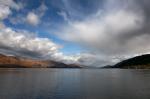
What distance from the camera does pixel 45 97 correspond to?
49.8 meters

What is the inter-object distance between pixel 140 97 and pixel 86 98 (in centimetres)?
1611

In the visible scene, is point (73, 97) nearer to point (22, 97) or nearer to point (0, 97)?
point (22, 97)

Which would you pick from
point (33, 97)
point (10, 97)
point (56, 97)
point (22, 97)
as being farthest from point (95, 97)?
point (10, 97)

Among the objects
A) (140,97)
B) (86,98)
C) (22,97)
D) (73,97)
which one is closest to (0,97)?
(22,97)

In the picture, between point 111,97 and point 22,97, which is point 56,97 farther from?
point 111,97

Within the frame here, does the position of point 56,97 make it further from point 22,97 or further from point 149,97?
point 149,97

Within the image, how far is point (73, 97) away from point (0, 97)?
22315mm

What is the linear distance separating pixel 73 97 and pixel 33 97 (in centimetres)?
1217

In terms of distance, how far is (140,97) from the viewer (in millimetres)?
48562

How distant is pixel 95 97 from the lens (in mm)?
49562

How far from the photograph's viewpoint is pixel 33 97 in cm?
4938

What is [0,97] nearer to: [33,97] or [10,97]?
[10,97]

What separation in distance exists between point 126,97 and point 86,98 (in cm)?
1196

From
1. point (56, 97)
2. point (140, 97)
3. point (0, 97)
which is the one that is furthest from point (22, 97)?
point (140, 97)
